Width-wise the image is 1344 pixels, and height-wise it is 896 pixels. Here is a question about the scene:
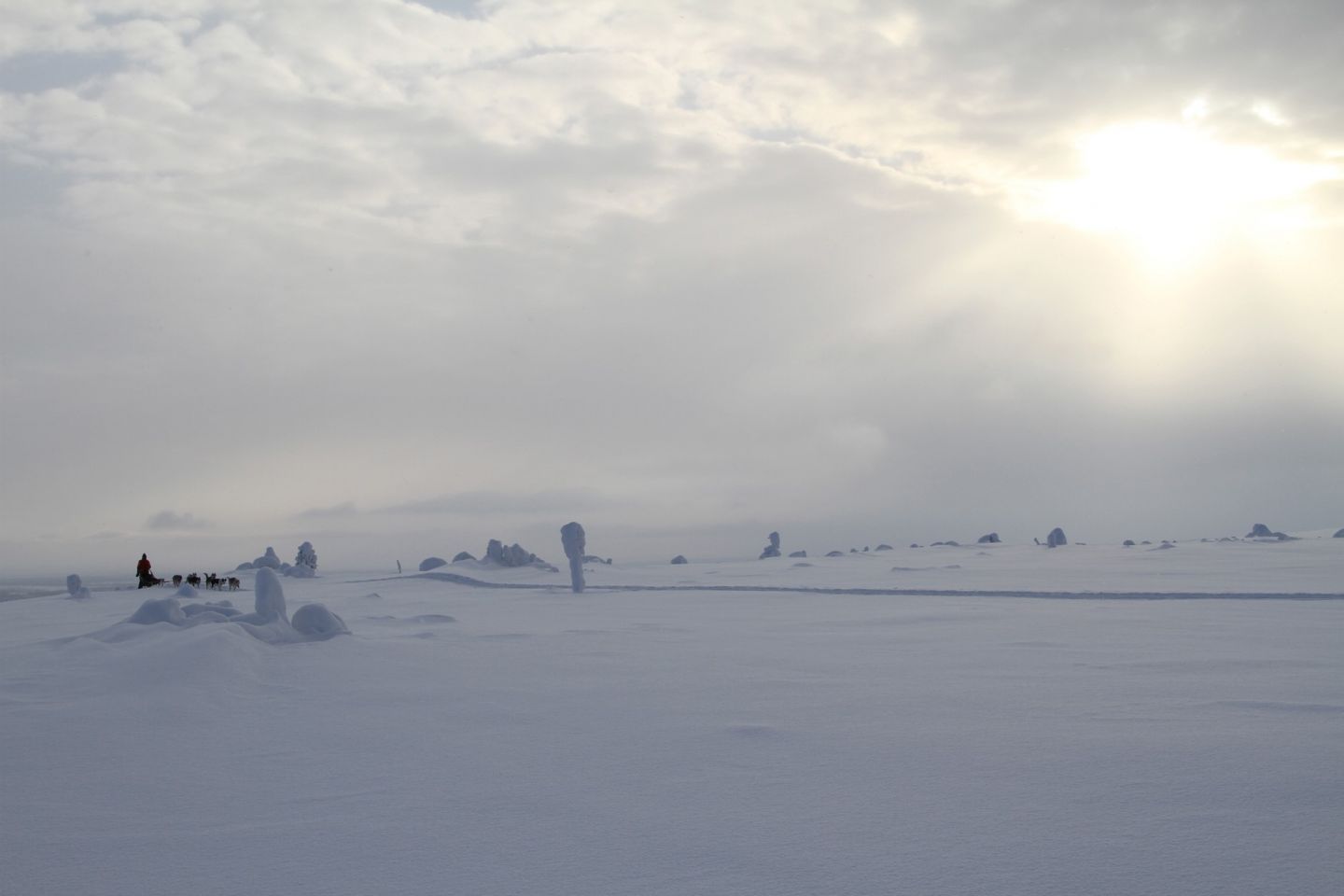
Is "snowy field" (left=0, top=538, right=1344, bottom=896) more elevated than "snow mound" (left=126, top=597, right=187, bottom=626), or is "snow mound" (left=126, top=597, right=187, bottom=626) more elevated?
"snow mound" (left=126, top=597, right=187, bottom=626)

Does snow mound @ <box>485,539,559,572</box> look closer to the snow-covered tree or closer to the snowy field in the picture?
the snow-covered tree

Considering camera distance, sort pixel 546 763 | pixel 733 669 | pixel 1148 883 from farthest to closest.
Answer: pixel 733 669
pixel 546 763
pixel 1148 883

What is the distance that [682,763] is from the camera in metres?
5.34

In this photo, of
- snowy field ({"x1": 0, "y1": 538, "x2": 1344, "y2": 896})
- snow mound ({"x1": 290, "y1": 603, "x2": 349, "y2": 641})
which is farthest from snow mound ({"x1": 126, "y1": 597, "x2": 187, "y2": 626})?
snow mound ({"x1": 290, "y1": 603, "x2": 349, "y2": 641})

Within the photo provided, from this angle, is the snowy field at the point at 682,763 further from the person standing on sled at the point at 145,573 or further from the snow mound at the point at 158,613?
the person standing on sled at the point at 145,573

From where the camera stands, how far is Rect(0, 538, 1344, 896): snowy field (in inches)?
148

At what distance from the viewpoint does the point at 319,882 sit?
3738 millimetres

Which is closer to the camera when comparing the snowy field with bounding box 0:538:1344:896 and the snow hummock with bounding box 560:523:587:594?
the snowy field with bounding box 0:538:1344:896

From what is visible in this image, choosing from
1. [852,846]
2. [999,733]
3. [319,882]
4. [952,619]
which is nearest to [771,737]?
[999,733]

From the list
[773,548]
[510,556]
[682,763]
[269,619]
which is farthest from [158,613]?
[773,548]

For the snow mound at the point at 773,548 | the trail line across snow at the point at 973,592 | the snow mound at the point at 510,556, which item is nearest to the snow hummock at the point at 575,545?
the trail line across snow at the point at 973,592

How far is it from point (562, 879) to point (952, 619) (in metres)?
9.98

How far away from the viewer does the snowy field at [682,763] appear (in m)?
3.77

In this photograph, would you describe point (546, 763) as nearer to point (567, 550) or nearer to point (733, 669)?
point (733, 669)
